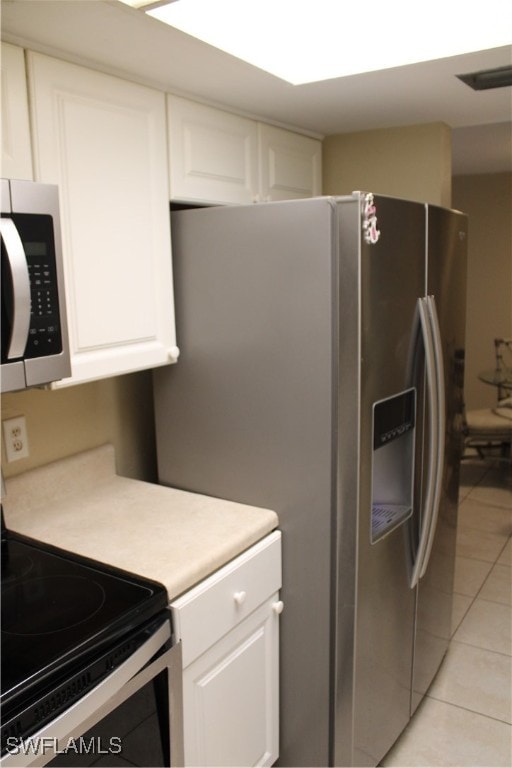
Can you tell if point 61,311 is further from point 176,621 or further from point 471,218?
point 471,218

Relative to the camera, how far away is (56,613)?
1.30 meters

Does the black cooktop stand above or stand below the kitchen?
below

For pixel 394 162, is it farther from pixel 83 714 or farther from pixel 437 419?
pixel 83 714

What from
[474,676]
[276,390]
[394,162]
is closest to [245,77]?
[276,390]

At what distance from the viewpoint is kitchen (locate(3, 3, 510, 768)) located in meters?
1.83

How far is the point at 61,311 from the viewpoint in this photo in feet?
4.44

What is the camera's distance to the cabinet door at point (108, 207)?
1.43 m

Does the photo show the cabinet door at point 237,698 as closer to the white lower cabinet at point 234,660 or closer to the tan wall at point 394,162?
the white lower cabinet at point 234,660

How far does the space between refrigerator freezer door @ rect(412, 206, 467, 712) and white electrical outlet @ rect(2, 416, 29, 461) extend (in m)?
1.26

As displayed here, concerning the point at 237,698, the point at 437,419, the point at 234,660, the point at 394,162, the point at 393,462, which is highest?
the point at 394,162

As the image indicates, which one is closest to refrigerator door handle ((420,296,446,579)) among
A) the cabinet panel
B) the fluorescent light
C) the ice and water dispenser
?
the ice and water dispenser

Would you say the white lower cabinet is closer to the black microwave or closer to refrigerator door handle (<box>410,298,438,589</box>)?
refrigerator door handle (<box>410,298,438,589</box>)

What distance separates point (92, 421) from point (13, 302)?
0.87 meters

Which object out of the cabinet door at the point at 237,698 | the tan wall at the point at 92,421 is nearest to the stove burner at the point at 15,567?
the tan wall at the point at 92,421
